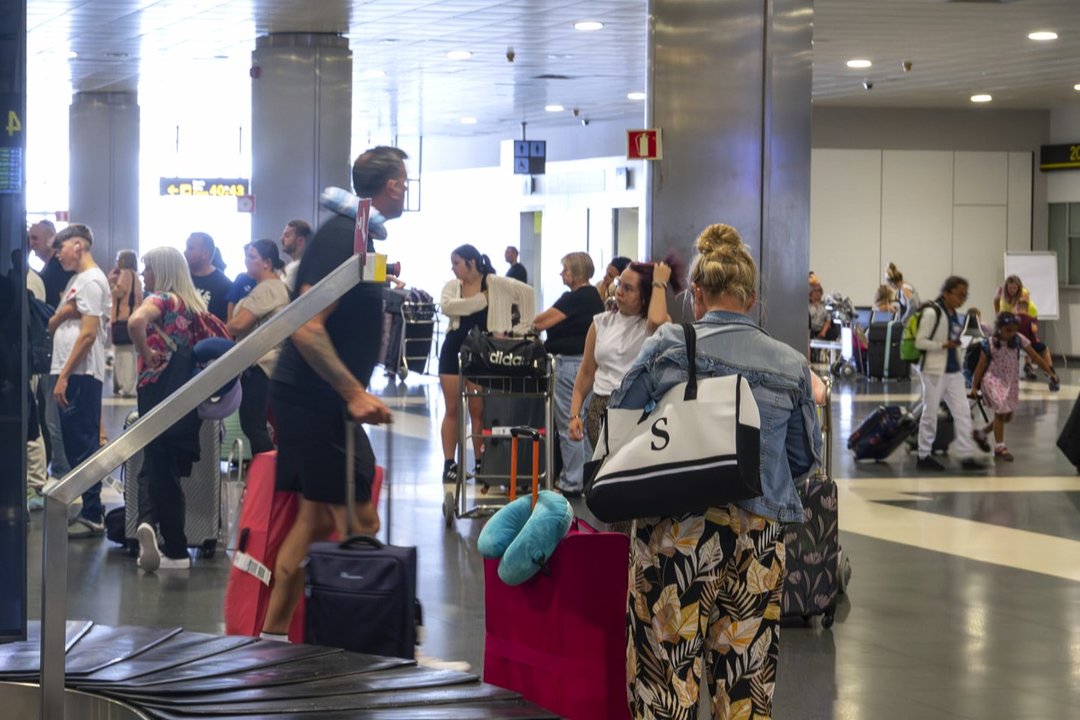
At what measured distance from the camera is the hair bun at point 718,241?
165 inches

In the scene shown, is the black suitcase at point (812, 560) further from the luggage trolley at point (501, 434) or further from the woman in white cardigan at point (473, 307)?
the woman in white cardigan at point (473, 307)

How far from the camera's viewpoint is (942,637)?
21.7ft

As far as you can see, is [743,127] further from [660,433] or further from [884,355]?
[884,355]

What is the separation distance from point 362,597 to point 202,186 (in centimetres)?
3010

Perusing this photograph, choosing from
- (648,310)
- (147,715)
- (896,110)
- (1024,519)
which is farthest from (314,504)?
(896,110)

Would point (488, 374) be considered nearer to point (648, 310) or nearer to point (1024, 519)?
point (648, 310)

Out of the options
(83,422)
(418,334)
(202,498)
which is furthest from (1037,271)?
(202,498)

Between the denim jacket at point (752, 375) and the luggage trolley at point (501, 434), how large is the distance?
4977mm

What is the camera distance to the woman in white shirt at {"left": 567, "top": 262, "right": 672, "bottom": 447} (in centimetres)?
839

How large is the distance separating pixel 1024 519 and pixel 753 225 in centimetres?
316

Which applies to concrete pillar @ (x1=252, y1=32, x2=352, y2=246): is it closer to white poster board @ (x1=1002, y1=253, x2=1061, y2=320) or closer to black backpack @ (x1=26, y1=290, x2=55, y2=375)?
black backpack @ (x1=26, y1=290, x2=55, y2=375)

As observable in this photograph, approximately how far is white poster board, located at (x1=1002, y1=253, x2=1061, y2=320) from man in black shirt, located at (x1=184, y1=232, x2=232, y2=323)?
19504 millimetres

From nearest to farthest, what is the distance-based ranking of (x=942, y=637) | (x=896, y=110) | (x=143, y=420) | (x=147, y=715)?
(x=143, y=420)
(x=147, y=715)
(x=942, y=637)
(x=896, y=110)

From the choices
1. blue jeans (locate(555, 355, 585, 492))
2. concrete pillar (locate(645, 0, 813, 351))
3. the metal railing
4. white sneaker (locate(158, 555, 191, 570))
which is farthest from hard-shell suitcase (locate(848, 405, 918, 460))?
the metal railing
